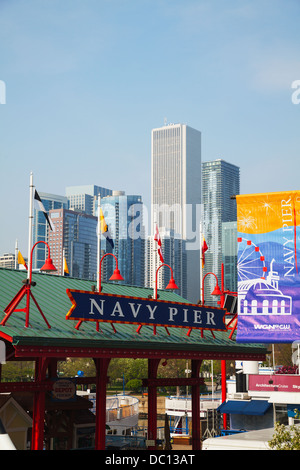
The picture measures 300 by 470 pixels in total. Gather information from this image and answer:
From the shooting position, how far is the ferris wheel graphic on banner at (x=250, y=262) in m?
32.5

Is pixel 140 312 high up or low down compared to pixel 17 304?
down

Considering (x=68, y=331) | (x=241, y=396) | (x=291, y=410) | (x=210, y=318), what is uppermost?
(x=210, y=318)

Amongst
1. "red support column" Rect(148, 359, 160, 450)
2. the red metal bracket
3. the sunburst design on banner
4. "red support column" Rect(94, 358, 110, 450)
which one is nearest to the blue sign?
the red metal bracket

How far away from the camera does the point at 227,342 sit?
36562 millimetres

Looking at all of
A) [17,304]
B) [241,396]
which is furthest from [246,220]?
[241,396]

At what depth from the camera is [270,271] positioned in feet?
106

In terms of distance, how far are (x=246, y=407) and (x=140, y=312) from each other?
19.9m

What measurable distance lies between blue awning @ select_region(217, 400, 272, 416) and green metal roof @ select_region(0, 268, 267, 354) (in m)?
8.46

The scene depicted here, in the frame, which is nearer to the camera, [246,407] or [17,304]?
[17,304]

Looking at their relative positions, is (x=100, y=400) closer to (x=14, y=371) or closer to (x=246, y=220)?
A: (x=246, y=220)

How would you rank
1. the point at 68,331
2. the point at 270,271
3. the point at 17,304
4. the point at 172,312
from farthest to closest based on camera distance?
the point at 270,271
the point at 172,312
the point at 68,331
the point at 17,304
